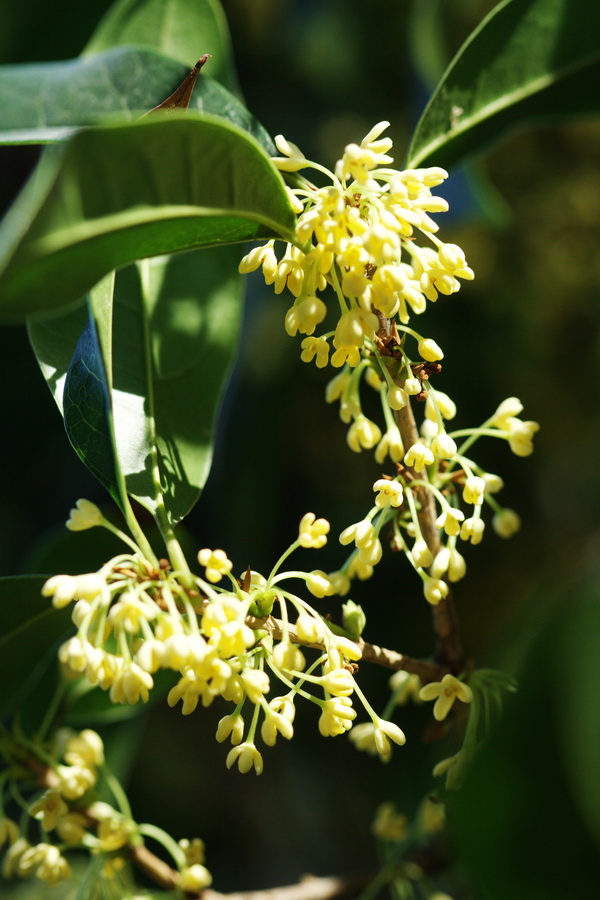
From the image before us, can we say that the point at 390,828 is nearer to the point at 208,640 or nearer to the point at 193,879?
the point at 193,879

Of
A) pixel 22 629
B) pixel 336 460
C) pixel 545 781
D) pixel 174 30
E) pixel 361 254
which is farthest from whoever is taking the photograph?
pixel 336 460

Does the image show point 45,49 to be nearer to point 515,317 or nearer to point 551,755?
point 515,317

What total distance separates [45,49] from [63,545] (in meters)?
1.53

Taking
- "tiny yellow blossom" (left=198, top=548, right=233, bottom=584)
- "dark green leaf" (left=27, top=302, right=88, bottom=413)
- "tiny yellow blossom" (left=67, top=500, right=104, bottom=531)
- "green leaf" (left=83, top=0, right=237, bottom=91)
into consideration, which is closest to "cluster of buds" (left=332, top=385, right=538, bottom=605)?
"tiny yellow blossom" (left=198, top=548, right=233, bottom=584)

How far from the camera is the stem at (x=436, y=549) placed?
31.5 inches

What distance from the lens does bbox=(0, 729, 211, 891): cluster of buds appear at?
937 millimetres

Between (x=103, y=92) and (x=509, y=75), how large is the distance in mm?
482

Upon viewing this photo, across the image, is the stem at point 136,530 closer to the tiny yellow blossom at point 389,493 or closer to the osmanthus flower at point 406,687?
the tiny yellow blossom at point 389,493

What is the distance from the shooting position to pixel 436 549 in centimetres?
83

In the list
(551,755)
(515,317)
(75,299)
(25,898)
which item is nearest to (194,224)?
(75,299)

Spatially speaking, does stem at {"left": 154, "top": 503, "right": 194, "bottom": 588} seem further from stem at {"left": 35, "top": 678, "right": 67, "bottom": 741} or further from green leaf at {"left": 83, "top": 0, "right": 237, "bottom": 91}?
green leaf at {"left": 83, "top": 0, "right": 237, "bottom": 91}

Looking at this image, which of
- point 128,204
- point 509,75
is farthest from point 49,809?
point 509,75

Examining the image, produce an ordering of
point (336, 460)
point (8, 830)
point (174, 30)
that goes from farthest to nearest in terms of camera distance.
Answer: point (336, 460)
point (174, 30)
point (8, 830)

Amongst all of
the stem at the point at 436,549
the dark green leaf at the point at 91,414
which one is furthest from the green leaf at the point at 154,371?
the stem at the point at 436,549
